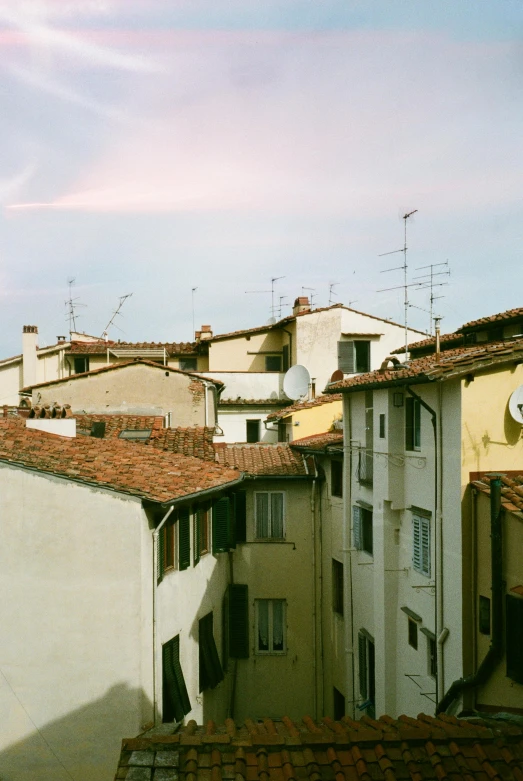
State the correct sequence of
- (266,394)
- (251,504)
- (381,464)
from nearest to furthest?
(381,464), (251,504), (266,394)

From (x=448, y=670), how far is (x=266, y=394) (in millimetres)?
23690

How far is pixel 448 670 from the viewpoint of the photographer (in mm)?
13352

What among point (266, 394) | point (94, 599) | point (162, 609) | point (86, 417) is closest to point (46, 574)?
point (94, 599)

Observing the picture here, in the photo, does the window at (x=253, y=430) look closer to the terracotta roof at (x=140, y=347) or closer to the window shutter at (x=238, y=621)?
the terracotta roof at (x=140, y=347)

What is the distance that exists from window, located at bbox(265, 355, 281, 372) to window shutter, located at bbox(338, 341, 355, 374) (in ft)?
13.2

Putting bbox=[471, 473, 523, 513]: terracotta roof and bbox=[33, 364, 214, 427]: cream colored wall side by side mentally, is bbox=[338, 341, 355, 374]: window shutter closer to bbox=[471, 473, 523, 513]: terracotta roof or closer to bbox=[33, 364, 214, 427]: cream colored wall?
bbox=[33, 364, 214, 427]: cream colored wall

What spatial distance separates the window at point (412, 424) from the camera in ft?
50.5

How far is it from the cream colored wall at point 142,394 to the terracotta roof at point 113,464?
32.6 feet

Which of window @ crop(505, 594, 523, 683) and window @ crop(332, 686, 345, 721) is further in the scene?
window @ crop(332, 686, 345, 721)

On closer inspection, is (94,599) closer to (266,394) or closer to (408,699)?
(408,699)

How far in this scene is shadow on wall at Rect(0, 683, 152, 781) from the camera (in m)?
12.2

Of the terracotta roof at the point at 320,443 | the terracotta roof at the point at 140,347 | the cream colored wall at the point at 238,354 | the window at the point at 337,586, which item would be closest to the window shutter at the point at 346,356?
the cream colored wall at the point at 238,354

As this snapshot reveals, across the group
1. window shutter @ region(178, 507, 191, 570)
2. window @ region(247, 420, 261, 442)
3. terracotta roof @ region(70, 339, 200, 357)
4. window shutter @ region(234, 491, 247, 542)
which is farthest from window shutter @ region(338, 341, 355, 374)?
window shutter @ region(178, 507, 191, 570)

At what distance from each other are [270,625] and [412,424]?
394 inches
